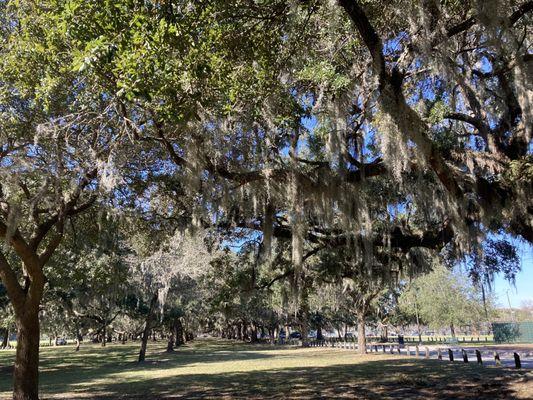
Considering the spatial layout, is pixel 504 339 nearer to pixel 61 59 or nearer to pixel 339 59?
pixel 339 59

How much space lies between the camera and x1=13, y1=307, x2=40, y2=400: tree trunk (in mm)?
9234

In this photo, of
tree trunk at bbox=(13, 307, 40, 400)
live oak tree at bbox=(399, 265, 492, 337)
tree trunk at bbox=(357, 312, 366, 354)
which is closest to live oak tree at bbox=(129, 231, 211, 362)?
tree trunk at bbox=(13, 307, 40, 400)

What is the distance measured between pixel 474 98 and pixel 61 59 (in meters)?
6.85

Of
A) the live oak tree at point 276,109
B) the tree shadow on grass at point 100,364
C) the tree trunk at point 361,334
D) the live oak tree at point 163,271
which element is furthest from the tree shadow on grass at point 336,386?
the tree trunk at point 361,334

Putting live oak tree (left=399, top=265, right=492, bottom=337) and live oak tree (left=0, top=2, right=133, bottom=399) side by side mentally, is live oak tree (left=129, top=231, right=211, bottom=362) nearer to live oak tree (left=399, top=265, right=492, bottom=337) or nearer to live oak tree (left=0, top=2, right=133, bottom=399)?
live oak tree (left=0, top=2, right=133, bottom=399)

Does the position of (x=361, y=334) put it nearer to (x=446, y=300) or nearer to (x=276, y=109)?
(x=446, y=300)

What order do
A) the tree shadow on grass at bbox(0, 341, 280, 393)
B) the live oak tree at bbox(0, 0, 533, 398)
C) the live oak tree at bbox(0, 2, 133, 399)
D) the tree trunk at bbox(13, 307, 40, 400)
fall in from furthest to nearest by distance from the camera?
the tree shadow on grass at bbox(0, 341, 280, 393) < the tree trunk at bbox(13, 307, 40, 400) < the live oak tree at bbox(0, 2, 133, 399) < the live oak tree at bbox(0, 0, 533, 398)

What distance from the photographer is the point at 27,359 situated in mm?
9469

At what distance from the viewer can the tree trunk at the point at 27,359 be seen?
9.23 meters

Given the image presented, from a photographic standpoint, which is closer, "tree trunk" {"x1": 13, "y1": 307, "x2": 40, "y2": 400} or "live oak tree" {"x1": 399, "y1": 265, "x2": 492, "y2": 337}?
"tree trunk" {"x1": 13, "y1": 307, "x2": 40, "y2": 400}

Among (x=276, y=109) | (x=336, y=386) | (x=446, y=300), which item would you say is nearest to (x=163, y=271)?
(x=336, y=386)

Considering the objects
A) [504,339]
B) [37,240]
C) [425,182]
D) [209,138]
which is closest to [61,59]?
[209,138]

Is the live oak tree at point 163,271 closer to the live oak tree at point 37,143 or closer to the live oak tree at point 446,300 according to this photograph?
the live oak tree at point 37,143

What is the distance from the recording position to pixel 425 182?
26.6 ft
